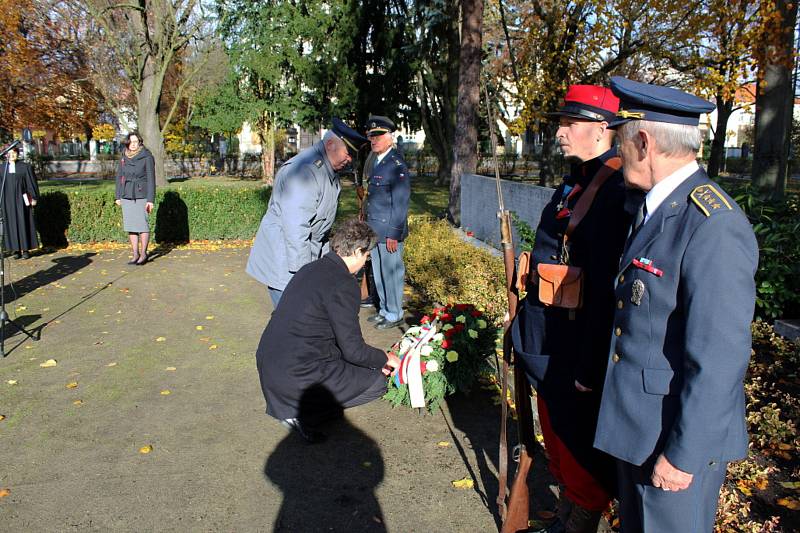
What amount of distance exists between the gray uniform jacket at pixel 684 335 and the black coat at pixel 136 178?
9372mm

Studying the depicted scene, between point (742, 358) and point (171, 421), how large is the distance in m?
4.04

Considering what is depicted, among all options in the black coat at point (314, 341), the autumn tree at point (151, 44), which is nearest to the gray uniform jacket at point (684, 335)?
the black coat at point (314, 341)

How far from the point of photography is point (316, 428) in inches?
182

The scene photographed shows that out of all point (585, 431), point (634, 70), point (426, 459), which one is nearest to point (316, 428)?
point (426, 459)

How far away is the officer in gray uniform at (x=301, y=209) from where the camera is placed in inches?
203

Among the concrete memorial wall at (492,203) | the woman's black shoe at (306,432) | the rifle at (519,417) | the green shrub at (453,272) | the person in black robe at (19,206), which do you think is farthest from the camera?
the person in black robe at (19,206)

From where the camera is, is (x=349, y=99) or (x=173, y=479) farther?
(x=349, y=99)

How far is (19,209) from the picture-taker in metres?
10.5

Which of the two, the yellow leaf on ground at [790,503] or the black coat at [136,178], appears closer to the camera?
the yellow leaf on ground at [790,503]

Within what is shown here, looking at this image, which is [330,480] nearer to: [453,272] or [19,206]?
[453,272]

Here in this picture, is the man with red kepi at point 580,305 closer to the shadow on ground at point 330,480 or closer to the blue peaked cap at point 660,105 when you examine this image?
the blue peaked cap at point 660,105

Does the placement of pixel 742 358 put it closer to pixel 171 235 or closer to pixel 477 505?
pixel 477 505

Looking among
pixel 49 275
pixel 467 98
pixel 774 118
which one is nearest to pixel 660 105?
pixel 49 275

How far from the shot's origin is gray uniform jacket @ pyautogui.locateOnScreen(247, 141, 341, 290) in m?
5.16
